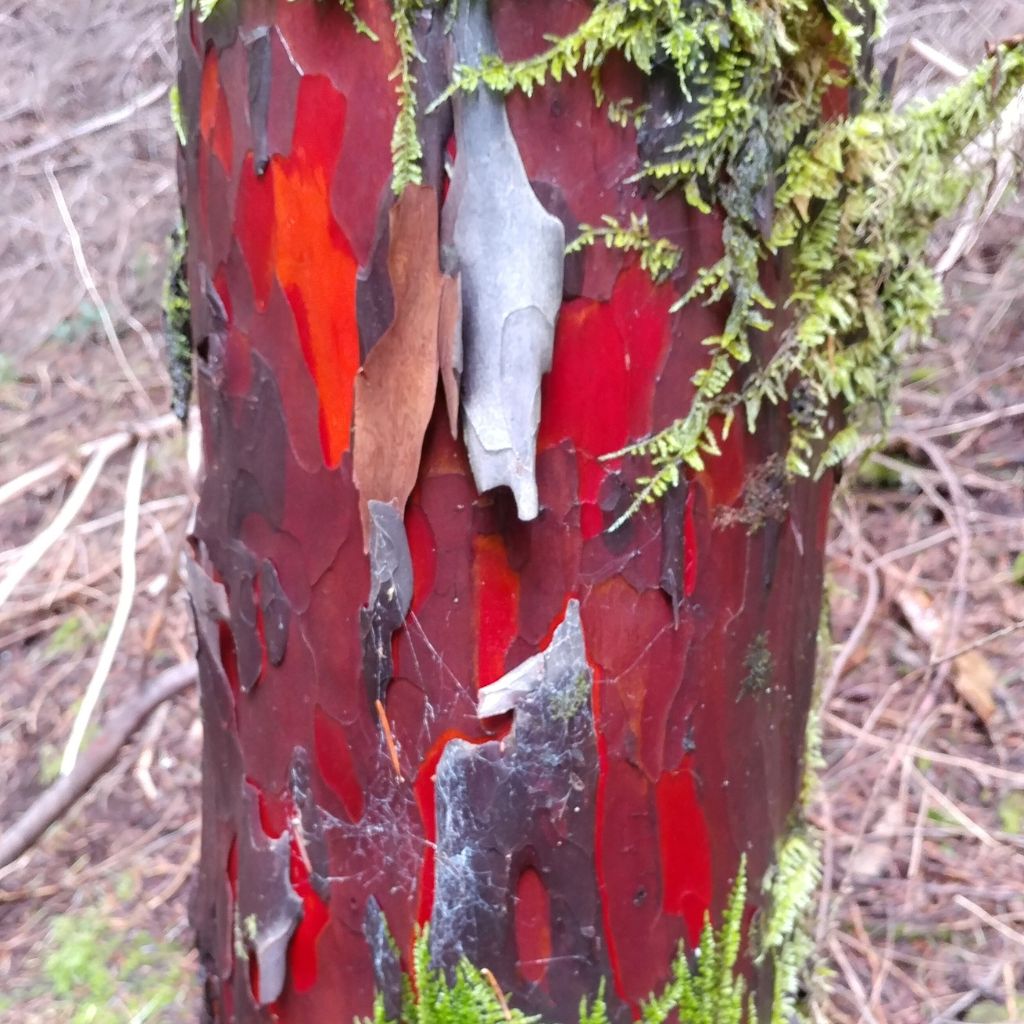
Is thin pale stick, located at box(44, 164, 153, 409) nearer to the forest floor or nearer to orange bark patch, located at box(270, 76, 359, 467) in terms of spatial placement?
the forest floor

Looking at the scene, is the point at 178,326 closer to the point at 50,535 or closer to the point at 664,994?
the point at 664,994

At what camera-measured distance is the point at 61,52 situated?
345cm

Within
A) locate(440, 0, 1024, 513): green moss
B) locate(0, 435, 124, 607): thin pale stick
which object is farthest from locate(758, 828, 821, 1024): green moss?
locate(0, 435, 124, 607): thin pale stick

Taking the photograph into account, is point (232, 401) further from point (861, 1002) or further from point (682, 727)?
point (861, 1002)

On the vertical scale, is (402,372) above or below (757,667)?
above

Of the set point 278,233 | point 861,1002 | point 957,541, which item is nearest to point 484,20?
point 278,233

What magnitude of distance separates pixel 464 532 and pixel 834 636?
A: 4.97 feet

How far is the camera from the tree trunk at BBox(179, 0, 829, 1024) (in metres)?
0.56

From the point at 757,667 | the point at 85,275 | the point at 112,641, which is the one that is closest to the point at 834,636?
the point at 757,667

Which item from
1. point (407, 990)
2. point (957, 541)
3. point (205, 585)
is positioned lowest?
point (407, 990)

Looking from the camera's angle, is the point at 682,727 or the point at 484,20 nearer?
the point at 484,20

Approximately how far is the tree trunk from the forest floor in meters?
0.40

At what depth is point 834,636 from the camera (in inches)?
75.4

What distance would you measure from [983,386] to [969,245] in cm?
167
